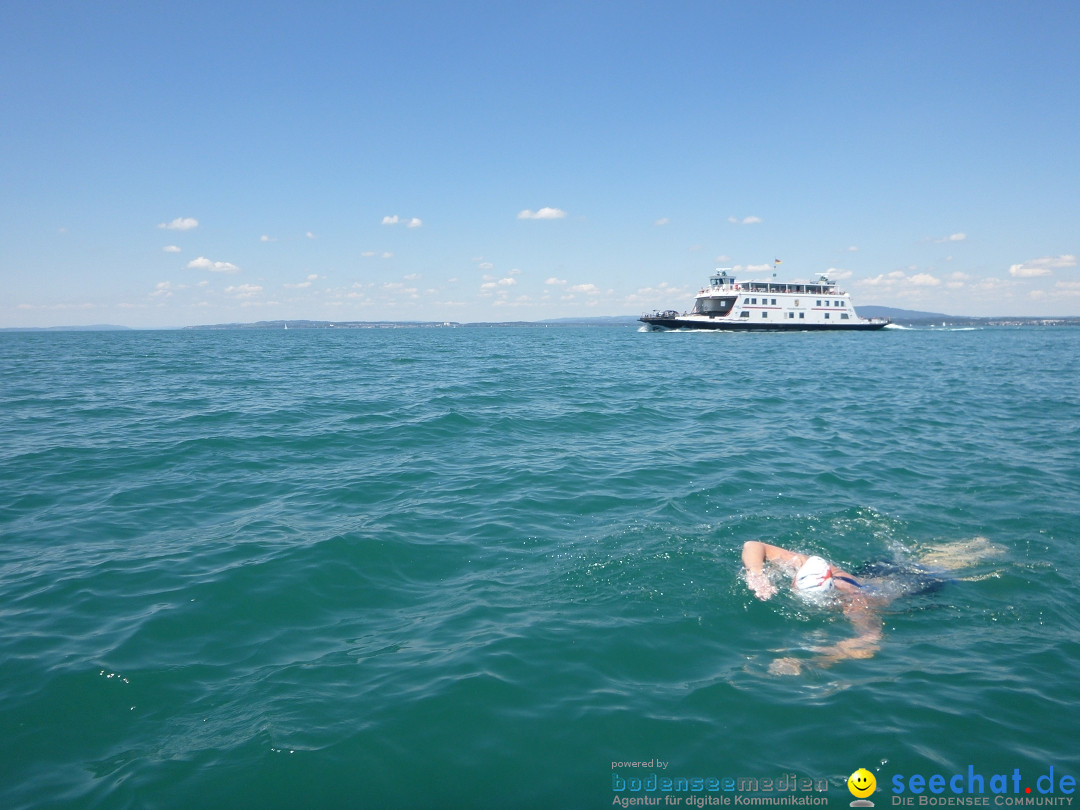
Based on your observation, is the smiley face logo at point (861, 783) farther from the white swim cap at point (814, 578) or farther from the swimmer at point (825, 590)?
the white swim cap at point (814, 578)

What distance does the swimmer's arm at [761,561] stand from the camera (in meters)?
6.66

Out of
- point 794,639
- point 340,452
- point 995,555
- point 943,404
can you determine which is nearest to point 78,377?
point 340,452

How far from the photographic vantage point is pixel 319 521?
8789 mm

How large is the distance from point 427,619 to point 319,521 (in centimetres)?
358

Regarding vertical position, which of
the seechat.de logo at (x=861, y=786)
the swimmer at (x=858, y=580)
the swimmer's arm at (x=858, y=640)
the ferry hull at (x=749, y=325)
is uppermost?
the ferry hull at (x=749, y=325)

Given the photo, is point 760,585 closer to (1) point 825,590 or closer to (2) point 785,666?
(1) point 825,590

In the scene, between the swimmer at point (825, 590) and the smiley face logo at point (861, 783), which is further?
the swimmer at point (825, 590)

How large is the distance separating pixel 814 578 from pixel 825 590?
0.60 ft

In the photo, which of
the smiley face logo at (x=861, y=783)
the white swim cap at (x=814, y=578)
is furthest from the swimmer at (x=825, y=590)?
the smiley face logo at (x=861, y=783)

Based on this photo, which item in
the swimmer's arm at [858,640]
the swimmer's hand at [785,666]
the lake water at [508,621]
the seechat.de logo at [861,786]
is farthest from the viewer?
the swimmer's arm at [858,640]

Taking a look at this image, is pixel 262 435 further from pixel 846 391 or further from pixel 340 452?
pixel 846 391

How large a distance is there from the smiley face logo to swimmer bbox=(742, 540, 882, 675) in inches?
47.6

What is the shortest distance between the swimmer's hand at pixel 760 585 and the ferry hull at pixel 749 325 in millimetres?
73693

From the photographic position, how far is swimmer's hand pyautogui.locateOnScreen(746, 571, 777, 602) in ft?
21.5
